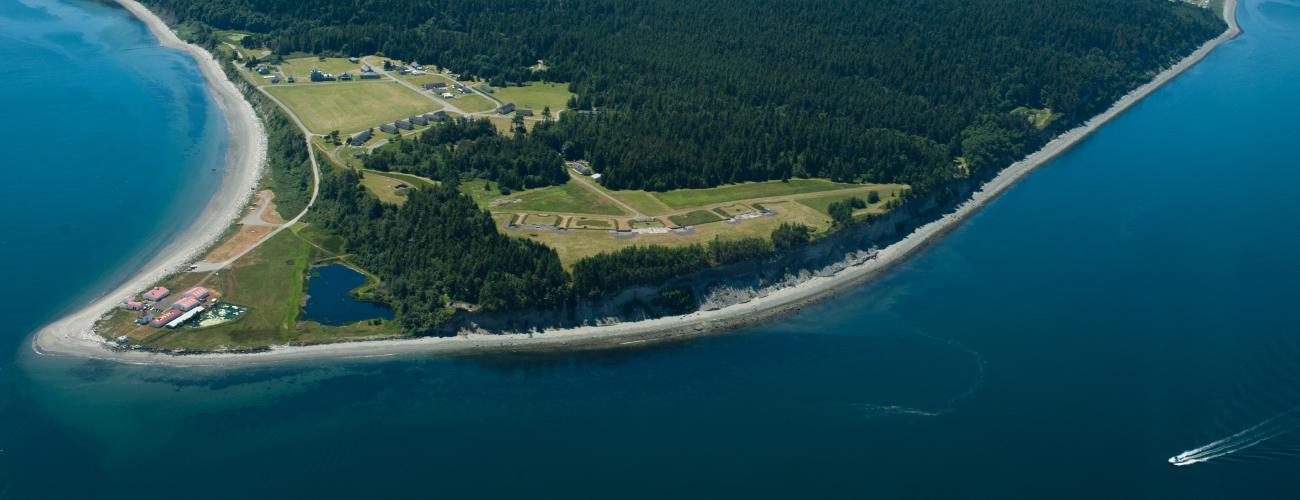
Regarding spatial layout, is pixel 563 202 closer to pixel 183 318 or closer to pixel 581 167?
pixel 581 167

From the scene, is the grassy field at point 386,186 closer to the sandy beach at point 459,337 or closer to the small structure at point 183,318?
the sandy beach at point 459,337

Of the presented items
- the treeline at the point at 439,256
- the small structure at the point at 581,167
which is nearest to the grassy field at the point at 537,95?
the small structure at the point at 581,167

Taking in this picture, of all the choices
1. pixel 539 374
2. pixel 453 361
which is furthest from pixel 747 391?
pixel 453 361

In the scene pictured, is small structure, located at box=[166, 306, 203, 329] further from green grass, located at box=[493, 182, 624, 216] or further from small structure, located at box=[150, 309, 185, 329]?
green grass, located at box=[493, 182, 624, 216]

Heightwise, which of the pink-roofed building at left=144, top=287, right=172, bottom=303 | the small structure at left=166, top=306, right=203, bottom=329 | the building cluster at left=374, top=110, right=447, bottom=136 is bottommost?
the small structure at left=166, top=306, right=203, bottom=329

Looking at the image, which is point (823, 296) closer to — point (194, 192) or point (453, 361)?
point (453, 361)

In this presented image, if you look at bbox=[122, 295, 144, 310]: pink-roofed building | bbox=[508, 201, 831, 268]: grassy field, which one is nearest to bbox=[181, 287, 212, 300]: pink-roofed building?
bbox=[122, 295, 144, 310]: pink-roofed building
